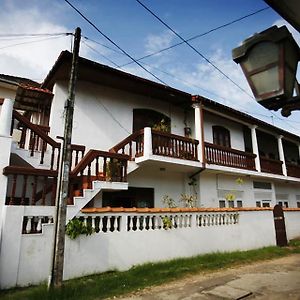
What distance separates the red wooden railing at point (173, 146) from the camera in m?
9.61

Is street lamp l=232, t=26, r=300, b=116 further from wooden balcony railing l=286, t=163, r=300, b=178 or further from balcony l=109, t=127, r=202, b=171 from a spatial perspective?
wooden balcony railing l=286, t=163, r=300, b=178

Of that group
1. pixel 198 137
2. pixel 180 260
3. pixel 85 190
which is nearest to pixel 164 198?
pixel 198 137

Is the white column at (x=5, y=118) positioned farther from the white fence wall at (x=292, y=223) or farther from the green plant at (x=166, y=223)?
the white fence wall at (x=292, y=223)

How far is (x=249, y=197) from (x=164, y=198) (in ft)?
18.0

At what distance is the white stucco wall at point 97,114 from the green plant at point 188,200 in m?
3.43

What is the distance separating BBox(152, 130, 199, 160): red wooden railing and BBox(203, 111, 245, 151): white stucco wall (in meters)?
2.56

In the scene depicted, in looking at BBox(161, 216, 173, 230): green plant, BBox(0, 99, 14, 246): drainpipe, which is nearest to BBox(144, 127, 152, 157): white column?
BBox(161, 216, 173, 230): green plant

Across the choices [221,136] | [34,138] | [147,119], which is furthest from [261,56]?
[221,136]

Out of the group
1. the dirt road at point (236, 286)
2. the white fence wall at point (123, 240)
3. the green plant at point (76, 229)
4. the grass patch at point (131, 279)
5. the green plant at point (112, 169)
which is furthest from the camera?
the green plant at point (112, 169)

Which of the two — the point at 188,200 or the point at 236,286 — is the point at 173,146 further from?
the point at 236,286

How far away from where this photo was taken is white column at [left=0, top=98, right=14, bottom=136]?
6219 mm

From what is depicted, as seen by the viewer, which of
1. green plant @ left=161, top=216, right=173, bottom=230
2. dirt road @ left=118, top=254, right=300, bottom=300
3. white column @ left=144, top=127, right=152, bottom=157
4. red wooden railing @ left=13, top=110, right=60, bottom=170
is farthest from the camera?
white column @ left=144, top=127, right=152, bottom=157

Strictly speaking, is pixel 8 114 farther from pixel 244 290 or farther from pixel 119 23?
pixel 244 290

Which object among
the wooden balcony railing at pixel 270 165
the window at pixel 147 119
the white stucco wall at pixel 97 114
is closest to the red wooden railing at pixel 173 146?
the window at pixel 147 119
